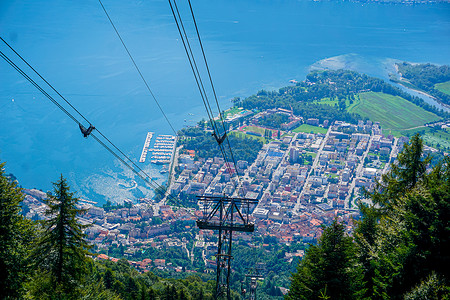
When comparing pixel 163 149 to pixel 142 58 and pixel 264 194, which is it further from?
pixel 142 58

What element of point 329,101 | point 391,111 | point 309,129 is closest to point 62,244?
point 309,129

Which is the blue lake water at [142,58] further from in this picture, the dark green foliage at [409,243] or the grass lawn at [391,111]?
the dark green foliage at [409,243]

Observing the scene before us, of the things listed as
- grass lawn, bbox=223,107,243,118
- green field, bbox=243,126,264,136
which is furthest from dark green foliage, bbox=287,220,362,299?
grass lawn, bbox=223,107,243,118

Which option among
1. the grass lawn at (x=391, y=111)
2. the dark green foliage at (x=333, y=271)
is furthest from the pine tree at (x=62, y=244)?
the grass lawn at (x=391, y=111)

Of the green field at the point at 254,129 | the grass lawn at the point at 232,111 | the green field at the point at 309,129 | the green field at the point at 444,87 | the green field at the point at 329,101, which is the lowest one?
the green field at the point at 254,129

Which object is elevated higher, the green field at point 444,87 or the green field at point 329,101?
the green field at point 444,87
